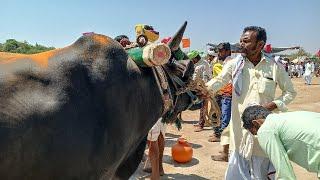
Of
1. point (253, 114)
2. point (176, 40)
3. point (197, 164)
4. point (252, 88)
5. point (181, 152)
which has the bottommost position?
point (197, 164)

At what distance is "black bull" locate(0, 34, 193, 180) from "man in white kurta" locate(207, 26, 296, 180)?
1.98 meters

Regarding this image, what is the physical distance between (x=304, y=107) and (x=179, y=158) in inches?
420

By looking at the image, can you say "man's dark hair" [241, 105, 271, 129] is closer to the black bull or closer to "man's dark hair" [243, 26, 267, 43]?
"man's dark hair" [243, 26, 267, 43]

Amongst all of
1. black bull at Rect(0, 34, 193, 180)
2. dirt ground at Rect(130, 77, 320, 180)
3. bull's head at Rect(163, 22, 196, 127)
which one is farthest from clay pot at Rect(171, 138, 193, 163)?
black bull at Rect(0, 34, 193, 180)

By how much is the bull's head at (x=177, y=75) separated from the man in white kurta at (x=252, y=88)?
3.25ft

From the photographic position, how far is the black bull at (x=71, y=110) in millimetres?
2340

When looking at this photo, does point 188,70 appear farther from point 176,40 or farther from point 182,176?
point 182,176

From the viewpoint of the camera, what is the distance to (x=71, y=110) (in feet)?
8.43

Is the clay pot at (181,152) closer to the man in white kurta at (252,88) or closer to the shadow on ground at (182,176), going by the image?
the shadow on ground at (182,176)

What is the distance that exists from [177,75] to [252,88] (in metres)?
1.48

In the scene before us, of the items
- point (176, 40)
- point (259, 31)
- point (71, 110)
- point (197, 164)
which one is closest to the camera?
point (71, 110)

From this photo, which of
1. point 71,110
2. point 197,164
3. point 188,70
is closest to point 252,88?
point 188,70

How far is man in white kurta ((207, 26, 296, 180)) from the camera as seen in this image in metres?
4.85

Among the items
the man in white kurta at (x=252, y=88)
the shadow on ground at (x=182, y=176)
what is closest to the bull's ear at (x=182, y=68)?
the man in white kurta at (x=252, y=88)
